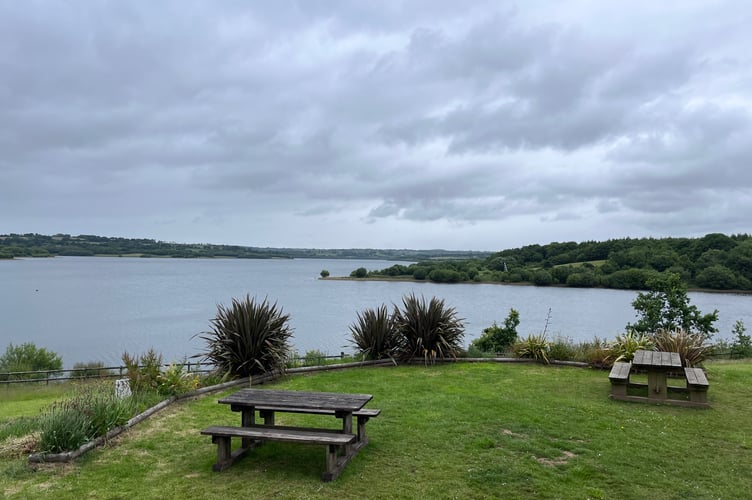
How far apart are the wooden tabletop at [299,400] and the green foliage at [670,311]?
1642cm

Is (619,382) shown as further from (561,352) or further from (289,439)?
(289,439)

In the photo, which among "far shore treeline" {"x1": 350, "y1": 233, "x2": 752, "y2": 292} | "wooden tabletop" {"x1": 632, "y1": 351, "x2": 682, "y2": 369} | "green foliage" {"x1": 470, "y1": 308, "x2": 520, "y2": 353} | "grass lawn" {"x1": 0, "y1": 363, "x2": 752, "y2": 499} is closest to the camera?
"grass lawn" {"x1": 0, "y1": 363, "x2": 752, "y2": 499}

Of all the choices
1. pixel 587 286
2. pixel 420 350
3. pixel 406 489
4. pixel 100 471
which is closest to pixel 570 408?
pixel 406 489

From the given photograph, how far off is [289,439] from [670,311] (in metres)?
19.6

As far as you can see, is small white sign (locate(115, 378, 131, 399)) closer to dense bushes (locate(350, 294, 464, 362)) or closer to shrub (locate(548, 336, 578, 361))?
dense bushes (locate(350, 294, 464, 362))

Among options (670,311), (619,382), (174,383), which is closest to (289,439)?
(174,383)

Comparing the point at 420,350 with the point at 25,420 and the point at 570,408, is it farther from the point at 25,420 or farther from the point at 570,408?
the point at 25,420

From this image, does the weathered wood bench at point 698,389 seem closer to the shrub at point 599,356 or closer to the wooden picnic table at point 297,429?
the shrub at point 599,356

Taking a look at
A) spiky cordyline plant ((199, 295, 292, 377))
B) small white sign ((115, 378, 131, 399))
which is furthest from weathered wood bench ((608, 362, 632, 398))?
small white sign ((115, 378, 131, 399))

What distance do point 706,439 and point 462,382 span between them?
4016mm

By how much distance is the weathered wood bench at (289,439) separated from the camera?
4.86 meters

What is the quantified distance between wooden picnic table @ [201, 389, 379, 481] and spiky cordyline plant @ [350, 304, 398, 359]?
5674mm

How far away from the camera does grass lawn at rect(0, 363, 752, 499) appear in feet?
15.3

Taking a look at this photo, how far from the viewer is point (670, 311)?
2022 centimetres
